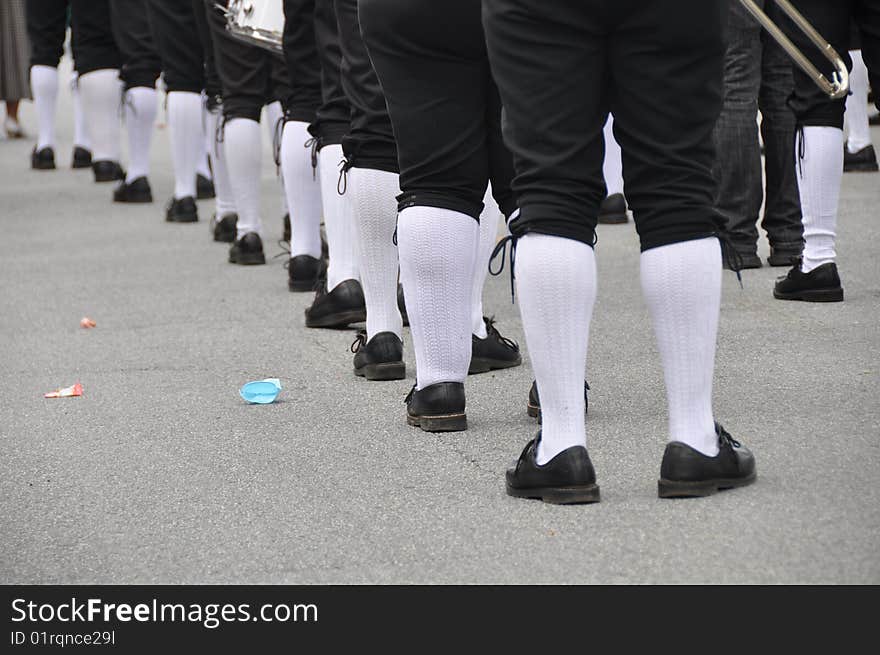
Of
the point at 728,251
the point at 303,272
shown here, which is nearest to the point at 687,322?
the point at 728,251

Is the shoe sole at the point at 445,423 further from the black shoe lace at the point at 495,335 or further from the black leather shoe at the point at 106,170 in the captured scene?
the black leather shoe at the point at 106,170

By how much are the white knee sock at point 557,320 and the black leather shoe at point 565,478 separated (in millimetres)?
19

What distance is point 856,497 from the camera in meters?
3.01

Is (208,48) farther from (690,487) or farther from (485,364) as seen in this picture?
(690,487)

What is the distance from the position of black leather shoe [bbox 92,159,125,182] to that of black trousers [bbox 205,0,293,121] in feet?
13.6

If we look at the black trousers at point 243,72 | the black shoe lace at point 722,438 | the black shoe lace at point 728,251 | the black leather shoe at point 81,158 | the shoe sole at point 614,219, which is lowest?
the black leather shoe at point 81,158

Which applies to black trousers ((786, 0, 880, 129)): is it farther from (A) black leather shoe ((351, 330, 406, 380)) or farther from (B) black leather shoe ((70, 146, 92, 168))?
(B) black leather shoe ((70, 146, 92, 168))

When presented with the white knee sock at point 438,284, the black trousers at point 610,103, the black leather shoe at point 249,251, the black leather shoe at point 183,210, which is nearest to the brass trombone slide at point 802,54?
the black trousers at point 610,103

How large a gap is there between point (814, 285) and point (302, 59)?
1985 mm

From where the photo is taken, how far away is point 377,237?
4352 millimetres

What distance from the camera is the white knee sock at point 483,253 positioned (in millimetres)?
4312

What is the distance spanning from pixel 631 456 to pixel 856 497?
566mm

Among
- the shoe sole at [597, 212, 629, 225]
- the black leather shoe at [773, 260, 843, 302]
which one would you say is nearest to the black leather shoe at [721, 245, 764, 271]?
the black leather shoe at [773, 260, 843, 302]

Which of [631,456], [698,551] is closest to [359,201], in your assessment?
[631,456]
